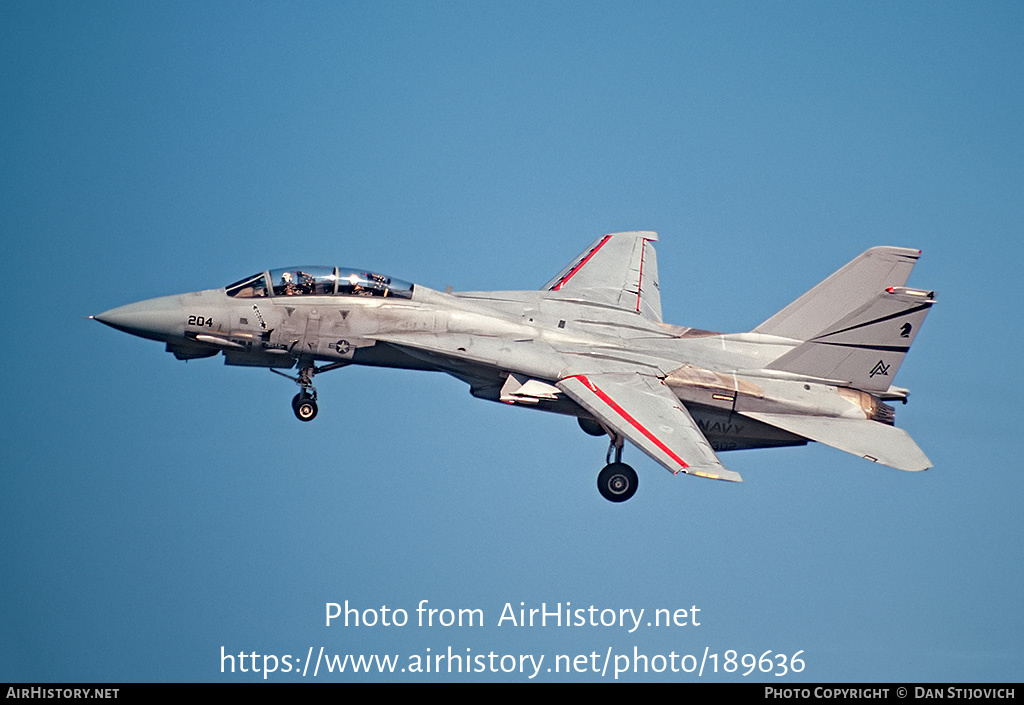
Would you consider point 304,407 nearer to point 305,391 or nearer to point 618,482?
point 305,391

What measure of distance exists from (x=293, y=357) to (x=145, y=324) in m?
3.07

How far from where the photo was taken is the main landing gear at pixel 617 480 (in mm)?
31703

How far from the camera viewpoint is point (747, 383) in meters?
32.3

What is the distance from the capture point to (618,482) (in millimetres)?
31688

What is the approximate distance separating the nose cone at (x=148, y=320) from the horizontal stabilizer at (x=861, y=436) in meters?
11.7

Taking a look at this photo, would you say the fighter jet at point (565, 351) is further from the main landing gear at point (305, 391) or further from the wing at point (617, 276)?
the wing at point (617, 276)

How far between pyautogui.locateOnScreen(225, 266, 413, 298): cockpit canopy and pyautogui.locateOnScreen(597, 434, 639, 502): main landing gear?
5.35 m

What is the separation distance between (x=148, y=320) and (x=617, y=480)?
997cm

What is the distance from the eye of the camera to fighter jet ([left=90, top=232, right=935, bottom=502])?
1244 inches

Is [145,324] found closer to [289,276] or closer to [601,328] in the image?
[289,276]

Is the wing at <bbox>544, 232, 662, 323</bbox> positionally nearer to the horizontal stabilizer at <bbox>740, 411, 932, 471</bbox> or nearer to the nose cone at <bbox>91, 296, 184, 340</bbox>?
the horizontal stabilizer at <bbox>740, 411, 932, 471</bbox>

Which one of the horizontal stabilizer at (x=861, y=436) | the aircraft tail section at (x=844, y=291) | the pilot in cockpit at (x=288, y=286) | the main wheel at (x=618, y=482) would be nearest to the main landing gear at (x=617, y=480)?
the main wheel at (x=618, y=482)

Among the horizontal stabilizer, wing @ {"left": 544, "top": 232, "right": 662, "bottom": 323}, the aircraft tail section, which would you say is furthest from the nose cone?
the aircraft tail section
